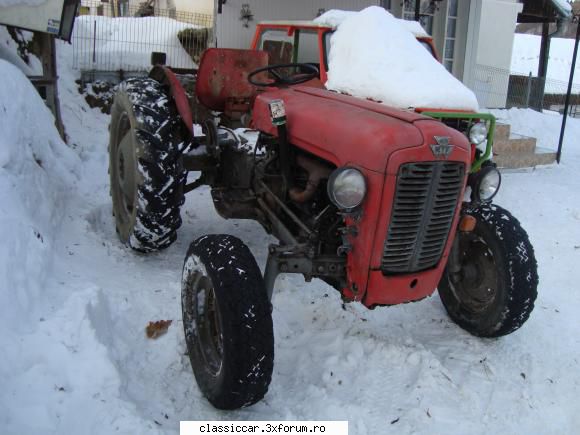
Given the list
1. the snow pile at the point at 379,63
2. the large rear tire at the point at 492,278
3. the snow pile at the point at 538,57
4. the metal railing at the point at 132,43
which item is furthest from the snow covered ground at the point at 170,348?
the snow pile at the point at 538,57

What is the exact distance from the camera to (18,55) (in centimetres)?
659

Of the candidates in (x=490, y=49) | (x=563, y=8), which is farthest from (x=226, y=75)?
(x=563, y=8)

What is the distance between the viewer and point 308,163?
10.5ft

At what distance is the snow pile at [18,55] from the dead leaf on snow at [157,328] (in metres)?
4.07

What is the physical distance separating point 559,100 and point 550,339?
18873 mm

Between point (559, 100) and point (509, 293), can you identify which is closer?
point (509, 293)

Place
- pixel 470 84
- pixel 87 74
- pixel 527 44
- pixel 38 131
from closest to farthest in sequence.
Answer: pixel 38 131 < pixel 87 74 < pixel 470 84 < pixel 527 44

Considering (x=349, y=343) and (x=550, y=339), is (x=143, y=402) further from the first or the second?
(x=550, y=339)

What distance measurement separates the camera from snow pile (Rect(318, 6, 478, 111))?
4.41 m

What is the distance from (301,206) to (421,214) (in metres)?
0.77

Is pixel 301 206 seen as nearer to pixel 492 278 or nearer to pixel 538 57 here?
pixel 492 278

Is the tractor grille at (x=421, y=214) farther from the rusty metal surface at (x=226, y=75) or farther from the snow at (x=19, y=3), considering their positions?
the snow at (x=19, y=3)

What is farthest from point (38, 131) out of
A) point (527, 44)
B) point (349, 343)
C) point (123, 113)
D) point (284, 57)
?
point (527, 44)

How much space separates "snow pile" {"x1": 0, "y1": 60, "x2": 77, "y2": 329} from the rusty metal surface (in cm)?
139
